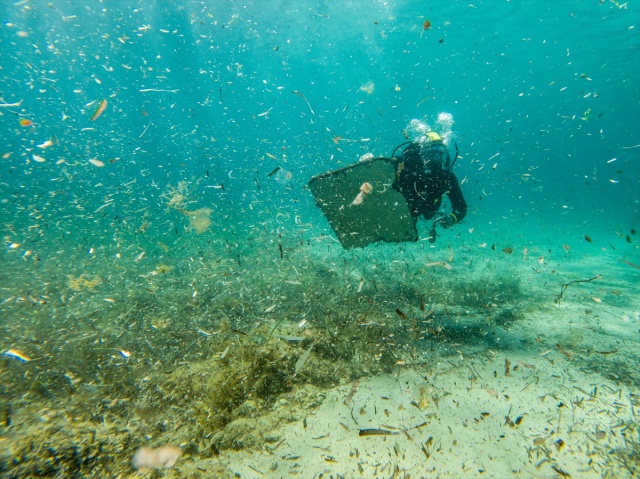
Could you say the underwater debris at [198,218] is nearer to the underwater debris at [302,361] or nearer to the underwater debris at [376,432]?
the underwater debris at [302,361]

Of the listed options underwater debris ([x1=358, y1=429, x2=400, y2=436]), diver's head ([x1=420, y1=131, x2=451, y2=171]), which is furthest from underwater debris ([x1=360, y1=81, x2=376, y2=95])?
underwater debris ([x1=358, y1=429, x2=400, y2=436])

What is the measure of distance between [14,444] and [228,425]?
177 centimetres

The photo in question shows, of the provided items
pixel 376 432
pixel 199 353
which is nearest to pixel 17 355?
pixel 199 353

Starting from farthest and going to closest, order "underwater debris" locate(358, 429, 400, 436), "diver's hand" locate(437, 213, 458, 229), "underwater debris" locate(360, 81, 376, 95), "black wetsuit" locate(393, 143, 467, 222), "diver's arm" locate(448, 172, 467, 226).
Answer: "underwater debris" locate(360, 81, 376, 95)
"diver's hand" locate(437, 213, 458, 229)
"diver's arm" locate(448, 172, 467, 226)
"black wetsuit" locate(393, 143, 467, 222)
"underwater debris" locate(358, 429, 400, 436)

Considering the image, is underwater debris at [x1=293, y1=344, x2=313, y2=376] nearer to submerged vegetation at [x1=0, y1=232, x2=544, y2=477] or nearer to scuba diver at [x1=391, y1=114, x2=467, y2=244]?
submerged vegetation at [x1=0, y1=232, x2=544, y2=477]

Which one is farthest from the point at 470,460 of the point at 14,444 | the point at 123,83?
the point at 123,83

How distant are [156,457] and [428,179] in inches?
260

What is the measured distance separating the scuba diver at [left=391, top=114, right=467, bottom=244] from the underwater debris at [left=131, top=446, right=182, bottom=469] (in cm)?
562

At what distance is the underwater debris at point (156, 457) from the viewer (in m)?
2.50

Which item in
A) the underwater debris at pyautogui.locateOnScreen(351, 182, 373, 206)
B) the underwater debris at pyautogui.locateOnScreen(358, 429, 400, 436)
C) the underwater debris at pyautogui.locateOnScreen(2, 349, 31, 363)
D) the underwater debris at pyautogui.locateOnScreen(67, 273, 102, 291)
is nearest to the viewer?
the underwater debris at pyautogui.locateOnScreen(358, 429, 400, 436)

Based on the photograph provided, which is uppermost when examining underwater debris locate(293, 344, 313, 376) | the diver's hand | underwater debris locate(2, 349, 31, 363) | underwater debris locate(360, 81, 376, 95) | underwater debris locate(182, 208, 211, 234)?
underwater debris locate(360, 81, 376, 95)

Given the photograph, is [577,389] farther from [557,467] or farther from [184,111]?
[184,111]

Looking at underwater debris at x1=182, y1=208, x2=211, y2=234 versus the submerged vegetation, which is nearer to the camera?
the submerged vegetation

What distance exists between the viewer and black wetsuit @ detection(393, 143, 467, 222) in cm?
640
